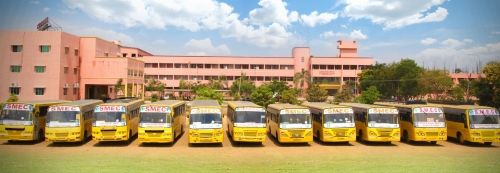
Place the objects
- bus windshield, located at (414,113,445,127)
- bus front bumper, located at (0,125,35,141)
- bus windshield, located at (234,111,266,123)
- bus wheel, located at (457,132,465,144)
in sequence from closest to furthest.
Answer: bus front bumper, located at (0,125,35,141) → bus windshield, located at (234,111,266,123) → bus windshield, located at (414,113,445,127) → bus wheel, located at (457,132,465,144)

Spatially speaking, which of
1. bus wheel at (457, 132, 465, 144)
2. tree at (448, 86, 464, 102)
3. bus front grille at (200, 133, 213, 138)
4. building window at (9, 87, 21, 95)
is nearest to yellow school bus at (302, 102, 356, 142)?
bus front grille at (200, 133, 213, 138)

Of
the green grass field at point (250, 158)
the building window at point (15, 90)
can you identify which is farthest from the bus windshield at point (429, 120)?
the building window at point (15, 90)

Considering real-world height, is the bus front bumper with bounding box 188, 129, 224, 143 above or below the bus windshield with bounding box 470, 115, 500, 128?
below

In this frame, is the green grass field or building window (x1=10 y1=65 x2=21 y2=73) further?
building window (x1=10 y1=65 x2=21 y2=73)

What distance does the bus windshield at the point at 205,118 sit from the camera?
19.5 metres

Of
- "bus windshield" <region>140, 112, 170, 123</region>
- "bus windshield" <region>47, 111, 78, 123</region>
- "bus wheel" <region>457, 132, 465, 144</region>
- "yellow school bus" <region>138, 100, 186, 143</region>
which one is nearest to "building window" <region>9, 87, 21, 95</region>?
"bus windshield" <region>47, 111, 78, 123</region>

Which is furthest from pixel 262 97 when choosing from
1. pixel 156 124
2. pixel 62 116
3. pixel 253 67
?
pixel 253 67

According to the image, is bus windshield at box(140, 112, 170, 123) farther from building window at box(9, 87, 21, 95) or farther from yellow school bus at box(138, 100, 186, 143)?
building window at box(9, 87, 21, 95)

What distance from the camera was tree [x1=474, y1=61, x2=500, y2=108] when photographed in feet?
152

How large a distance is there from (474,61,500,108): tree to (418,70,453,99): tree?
16702 millimetres

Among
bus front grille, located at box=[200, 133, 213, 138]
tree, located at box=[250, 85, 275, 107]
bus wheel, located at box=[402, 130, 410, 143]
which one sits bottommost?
bus wheel, located at box=[402, 130, 410, 143]

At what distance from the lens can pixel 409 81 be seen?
67.6m

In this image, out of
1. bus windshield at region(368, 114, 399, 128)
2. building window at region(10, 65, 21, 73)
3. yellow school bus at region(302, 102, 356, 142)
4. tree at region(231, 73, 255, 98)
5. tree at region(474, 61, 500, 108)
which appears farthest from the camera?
tree at region(231, 73, 255, 98)

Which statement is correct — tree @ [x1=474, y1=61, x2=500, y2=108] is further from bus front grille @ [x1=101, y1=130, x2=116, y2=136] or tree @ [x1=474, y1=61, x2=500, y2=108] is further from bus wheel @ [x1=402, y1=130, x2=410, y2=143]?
bus front grille @ [x1=101, y1=130, x2=116, y2=136]
